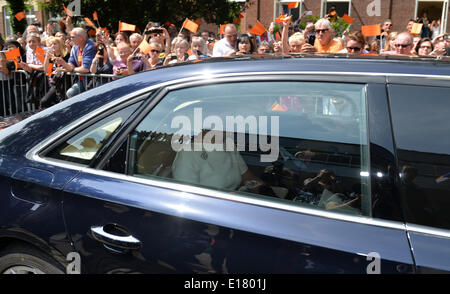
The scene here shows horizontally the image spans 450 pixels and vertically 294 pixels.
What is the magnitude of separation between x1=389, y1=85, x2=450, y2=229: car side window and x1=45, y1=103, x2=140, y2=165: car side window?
115 centimetres

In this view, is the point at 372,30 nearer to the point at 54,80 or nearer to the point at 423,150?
the point at 54,80

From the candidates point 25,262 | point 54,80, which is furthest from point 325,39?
point 25,262

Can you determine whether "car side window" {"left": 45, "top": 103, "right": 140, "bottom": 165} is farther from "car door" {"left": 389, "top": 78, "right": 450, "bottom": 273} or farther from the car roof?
"car door" {"left": 389, "top": 78, "right": 450, "bottom": 273}

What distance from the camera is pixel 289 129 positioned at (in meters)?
1.90

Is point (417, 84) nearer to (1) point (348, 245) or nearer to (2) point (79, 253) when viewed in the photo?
(1) point (348, 245)

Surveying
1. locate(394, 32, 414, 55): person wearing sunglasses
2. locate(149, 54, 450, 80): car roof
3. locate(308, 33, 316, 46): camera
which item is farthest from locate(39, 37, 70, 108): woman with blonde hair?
locate(149, 54, 450, 80): car roof

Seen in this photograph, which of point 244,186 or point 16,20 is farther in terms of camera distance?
point 16,20

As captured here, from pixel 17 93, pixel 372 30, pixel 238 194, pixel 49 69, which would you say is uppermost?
pixel 372 30

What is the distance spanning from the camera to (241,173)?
194cm

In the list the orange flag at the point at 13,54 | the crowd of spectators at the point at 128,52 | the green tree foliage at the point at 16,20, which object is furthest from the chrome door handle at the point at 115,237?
the green tree foliage at the point at 16,20

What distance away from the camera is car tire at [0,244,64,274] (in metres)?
2.02

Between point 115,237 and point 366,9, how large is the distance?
23055mm
